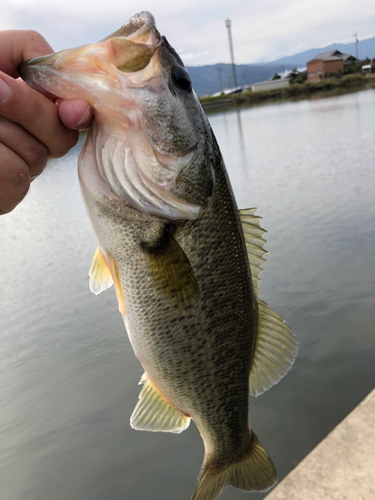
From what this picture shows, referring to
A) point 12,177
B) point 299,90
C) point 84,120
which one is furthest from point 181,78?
point 299,90

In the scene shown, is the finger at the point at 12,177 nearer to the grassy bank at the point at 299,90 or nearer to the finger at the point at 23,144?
the finger at the point at 23,144

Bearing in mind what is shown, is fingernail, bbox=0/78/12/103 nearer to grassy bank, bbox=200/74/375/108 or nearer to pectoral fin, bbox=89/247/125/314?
pectoral fin, bbox=89/247/125/314

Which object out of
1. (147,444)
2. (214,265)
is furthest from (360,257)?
(214,265)

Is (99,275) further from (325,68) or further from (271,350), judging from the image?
(325,68)

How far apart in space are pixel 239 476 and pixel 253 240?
116 cm

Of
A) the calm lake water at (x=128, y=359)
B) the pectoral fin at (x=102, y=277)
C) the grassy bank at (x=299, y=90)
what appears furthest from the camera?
the grassy bank at (x=299, y=90)

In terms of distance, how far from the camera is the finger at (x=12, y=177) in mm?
1336

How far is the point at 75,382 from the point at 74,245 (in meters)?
4.61

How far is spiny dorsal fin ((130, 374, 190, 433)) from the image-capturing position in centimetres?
184

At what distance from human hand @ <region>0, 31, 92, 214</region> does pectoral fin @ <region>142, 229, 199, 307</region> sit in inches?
19.0

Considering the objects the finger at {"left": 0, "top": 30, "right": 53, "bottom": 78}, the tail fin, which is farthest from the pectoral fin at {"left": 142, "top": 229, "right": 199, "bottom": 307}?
the tail fin

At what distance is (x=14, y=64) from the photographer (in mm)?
1486

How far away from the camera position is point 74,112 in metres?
1.28

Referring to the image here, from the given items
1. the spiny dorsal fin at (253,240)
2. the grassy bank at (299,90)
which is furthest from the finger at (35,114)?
the grassy bank at (299,90)
